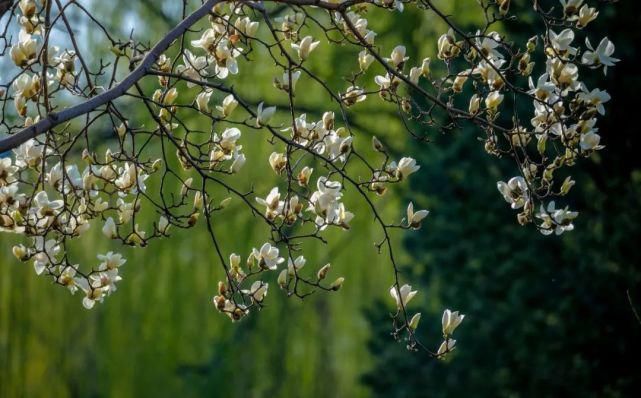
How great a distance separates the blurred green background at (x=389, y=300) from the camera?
184 inches

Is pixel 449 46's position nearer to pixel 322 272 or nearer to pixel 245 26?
pixel 245 26

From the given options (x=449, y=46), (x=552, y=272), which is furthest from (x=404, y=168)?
(x=552, y=272)

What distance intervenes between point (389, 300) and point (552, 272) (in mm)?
2228

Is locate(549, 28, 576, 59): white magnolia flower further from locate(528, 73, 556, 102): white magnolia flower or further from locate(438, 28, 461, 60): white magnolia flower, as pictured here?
locate(438, 28, 461, 60): white magnolia flower

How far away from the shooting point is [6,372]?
260 inches

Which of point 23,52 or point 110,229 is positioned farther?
point 110,229

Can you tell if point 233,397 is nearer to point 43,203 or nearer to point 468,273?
point 468,273

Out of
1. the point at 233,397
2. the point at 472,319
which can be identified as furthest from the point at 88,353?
the point at 472,319

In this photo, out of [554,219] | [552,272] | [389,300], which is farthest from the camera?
[389,300]

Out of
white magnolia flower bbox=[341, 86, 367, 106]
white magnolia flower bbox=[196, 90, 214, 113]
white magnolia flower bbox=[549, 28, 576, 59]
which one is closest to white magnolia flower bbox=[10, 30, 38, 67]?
white magnolia flower bbox=[196, 90, 214, 113]

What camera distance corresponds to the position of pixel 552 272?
186 inches

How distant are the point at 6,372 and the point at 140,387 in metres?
0.84

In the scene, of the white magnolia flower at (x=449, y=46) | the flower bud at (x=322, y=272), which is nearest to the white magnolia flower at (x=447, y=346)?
the flower bud at (x=322, y=272)

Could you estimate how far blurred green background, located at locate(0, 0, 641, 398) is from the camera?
4.66 metres
